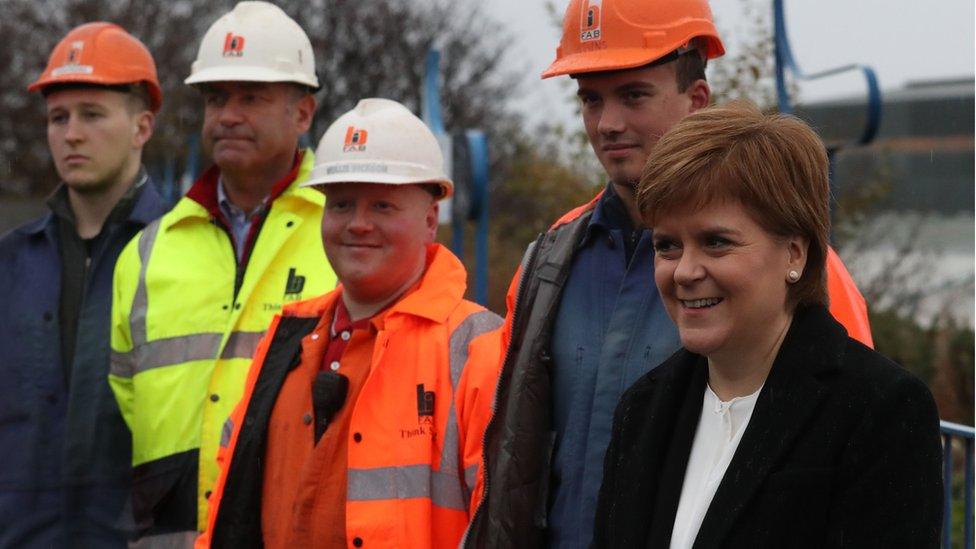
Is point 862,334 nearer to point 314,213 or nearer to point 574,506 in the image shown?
point 574,506

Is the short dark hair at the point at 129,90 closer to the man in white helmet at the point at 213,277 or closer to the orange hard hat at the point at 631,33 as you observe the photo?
the man in white helmet at the point at 213,277

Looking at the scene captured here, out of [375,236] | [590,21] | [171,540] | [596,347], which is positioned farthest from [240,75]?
[596,347]

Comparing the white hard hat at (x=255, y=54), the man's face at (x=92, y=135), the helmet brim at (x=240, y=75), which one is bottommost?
the man's face at (x=92, y=135)

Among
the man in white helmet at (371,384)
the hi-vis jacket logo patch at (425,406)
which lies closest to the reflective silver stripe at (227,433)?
the man in white helmet at (371,384)

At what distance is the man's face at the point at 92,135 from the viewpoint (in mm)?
5371

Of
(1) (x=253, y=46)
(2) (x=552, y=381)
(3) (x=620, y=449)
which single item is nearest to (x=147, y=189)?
(1) (x=253, y=46)

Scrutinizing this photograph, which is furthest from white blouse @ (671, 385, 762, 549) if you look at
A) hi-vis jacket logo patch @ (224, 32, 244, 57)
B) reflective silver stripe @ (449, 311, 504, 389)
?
hi-vis jacket logo patch @ (224, 32, 244, 57)

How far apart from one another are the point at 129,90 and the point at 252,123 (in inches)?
38.6

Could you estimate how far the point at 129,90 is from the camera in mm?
5570

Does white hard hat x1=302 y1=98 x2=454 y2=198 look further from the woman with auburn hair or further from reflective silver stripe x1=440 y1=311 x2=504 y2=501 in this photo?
the woman with auburn hair

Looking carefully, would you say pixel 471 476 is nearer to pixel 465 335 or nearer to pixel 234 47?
pixel 465 335

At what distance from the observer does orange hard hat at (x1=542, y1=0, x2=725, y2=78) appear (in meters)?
3.31

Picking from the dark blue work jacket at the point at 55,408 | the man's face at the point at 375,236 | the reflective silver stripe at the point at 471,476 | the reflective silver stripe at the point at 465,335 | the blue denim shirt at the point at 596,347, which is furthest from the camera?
the dark blue work jacket at the point at 55,408

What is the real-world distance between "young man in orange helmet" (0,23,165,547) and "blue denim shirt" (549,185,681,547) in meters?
2.24
